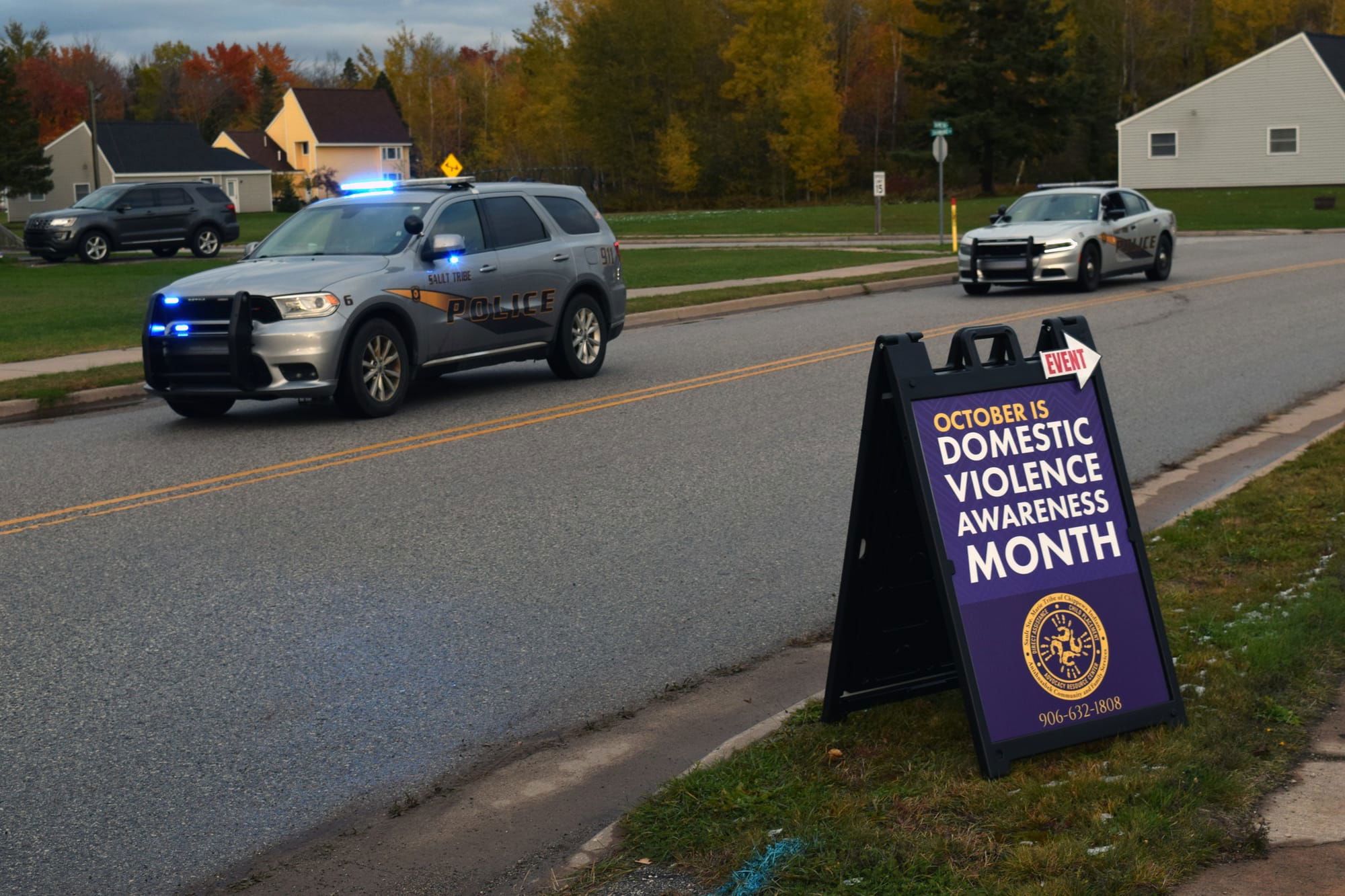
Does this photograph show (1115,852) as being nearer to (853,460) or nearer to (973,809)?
(973,809)

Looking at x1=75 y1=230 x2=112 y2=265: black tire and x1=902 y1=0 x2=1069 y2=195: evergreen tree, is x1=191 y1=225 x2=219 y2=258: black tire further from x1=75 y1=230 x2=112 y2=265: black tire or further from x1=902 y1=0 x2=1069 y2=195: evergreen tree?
x1=902 y1=0 x2=1069 y2=195: evergreen tree

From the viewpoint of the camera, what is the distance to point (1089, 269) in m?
22.6

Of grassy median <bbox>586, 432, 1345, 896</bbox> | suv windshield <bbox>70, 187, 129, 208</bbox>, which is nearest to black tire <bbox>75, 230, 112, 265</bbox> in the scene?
suv windshield <bbox>70, 187, 129, 208</bbox>

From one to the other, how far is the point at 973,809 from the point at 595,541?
3.91 meters

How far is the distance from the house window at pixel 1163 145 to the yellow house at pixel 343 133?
2150 inches

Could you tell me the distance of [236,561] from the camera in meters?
7.44

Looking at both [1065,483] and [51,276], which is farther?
[51,276]

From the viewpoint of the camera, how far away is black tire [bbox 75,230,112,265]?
37.3m

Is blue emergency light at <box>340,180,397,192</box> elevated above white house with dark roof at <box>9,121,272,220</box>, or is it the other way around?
white house with dark roof at <box>9,121,272,220</box>

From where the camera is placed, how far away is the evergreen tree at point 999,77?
7000cm

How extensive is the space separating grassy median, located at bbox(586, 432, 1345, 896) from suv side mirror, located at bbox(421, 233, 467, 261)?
26.3 feet

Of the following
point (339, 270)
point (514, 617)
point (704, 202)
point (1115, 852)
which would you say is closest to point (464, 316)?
point (339, 270)

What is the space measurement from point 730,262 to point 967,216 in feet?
70.8

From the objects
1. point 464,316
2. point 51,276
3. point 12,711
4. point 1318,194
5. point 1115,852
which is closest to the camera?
point 1115,852
